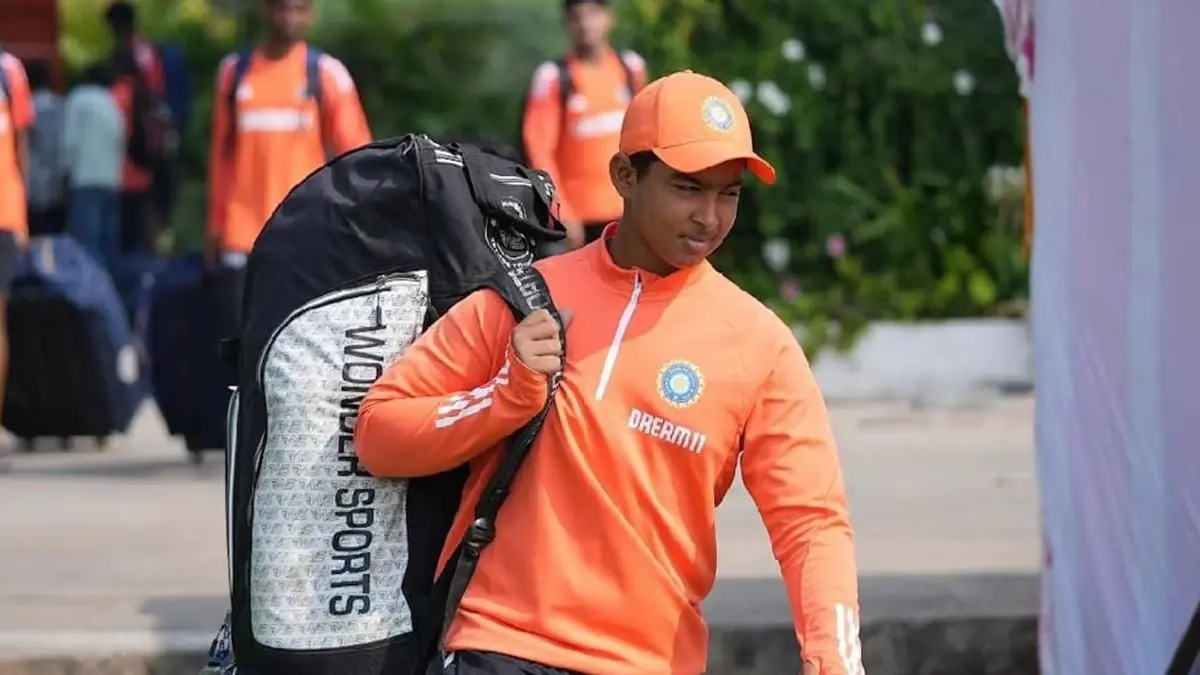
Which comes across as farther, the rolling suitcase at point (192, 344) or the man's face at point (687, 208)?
the rolling suitcase at point (192, 344)

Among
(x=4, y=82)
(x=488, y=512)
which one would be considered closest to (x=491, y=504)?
(x=488, y=512)

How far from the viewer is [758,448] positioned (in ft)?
11.7

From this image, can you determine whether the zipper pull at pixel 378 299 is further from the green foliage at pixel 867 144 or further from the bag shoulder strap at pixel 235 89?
the green foliage at pixel 867 144

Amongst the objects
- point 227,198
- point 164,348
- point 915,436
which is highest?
point 227,198

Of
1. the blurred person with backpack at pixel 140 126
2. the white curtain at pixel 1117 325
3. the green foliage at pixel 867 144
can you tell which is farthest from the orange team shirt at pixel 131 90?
the white curtain at pixel 1117 325

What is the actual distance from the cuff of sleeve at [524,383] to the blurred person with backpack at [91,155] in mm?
10712

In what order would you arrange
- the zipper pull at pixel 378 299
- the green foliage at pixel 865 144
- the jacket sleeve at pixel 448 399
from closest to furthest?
the jacket sleeve at pixel 448 399, the zipper pull at pixel 378 299, the green foliage at pixel 865 144

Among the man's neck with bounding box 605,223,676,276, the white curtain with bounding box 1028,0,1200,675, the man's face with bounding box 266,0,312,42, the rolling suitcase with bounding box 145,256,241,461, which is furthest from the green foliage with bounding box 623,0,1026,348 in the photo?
the man's neck with bounding box 605,223,676,276

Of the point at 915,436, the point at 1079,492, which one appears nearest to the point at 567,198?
the point at 915,436

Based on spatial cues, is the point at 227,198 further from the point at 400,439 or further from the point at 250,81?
the point at 400,439

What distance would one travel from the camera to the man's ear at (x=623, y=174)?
3.62m

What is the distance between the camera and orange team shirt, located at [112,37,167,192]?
44.1ft

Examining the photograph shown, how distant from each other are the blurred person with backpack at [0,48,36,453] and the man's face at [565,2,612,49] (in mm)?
2185

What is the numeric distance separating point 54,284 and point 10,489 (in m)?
1.01
